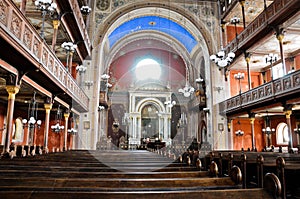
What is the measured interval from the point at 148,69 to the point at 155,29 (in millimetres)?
5304

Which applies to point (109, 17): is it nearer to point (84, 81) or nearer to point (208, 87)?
point (84, 81)

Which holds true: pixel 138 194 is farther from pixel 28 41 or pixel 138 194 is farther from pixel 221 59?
pixel 221 59

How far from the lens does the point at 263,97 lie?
12.1 m

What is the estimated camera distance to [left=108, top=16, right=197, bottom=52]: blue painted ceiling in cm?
1991

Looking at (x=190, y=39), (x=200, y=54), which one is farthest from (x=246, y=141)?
(x=190, y=39)

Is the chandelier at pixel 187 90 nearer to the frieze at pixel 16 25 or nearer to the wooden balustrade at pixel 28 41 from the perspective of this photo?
the wooden balustrade at pixel 28 41

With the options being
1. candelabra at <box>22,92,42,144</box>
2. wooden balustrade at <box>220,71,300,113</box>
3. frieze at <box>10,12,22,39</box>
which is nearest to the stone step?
frieze at <box>10,12,22,39</box>

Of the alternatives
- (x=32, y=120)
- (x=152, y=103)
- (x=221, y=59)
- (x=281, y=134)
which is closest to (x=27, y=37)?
(x=32, y=120)

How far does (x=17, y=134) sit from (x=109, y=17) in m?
10.3

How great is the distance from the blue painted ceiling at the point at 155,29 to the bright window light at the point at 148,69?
4.12 m

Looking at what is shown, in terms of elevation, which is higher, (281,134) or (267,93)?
(267,93)

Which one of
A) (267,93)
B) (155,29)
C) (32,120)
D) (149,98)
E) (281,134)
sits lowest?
(281,134)

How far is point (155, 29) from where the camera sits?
22.2m

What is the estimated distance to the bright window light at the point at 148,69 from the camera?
25.4 meters
